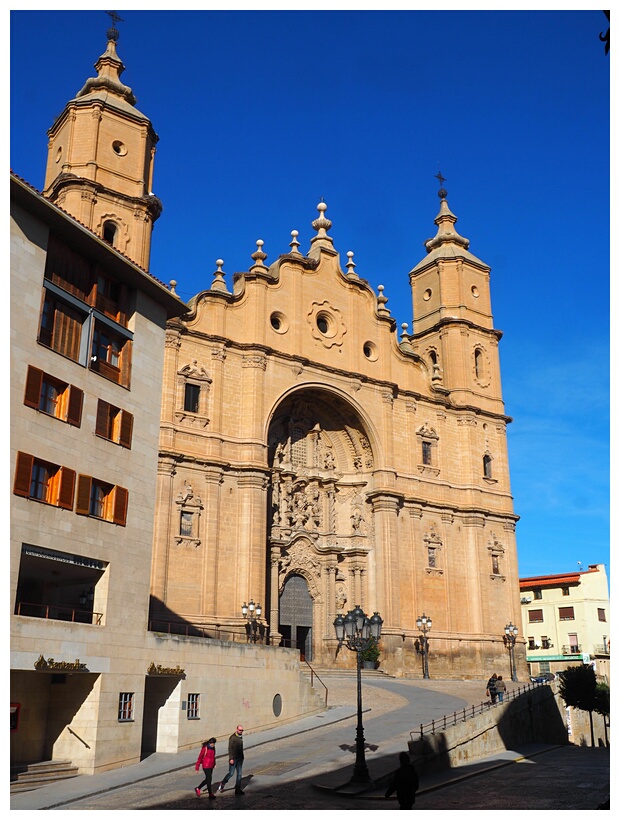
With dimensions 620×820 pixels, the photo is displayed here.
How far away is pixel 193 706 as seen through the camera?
2622cm

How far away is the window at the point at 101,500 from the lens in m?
22.6

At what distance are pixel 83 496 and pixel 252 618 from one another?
16717 mm

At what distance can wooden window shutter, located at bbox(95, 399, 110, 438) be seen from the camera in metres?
23.9

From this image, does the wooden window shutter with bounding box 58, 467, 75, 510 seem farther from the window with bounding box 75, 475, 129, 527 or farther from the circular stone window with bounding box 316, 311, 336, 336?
the circular stone window with bounding box 316, 311, 336, 336

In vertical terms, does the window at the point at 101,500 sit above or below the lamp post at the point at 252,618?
above

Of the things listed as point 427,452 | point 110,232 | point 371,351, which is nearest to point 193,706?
point 110,232

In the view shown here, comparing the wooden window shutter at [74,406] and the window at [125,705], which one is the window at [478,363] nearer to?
the wooden window shutter at [74,406]

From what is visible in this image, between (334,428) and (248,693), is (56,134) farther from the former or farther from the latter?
(248,693)

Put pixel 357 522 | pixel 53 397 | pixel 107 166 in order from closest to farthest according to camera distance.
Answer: pixel 53 397
pixel 107 166
pixel 357 522

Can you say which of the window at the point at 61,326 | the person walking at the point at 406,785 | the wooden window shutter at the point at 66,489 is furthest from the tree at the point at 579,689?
the window at the point at 61,326

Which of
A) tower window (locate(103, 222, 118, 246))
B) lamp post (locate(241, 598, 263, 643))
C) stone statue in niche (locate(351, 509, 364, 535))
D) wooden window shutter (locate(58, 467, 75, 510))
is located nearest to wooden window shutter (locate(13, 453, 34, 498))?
wooden window shutter (locate(58, 467, 75, 510))

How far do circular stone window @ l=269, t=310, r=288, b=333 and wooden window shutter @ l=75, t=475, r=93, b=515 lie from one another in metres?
22.7

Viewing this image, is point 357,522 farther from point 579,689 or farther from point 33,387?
point 33,387

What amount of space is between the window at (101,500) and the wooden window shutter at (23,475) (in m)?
1.99
